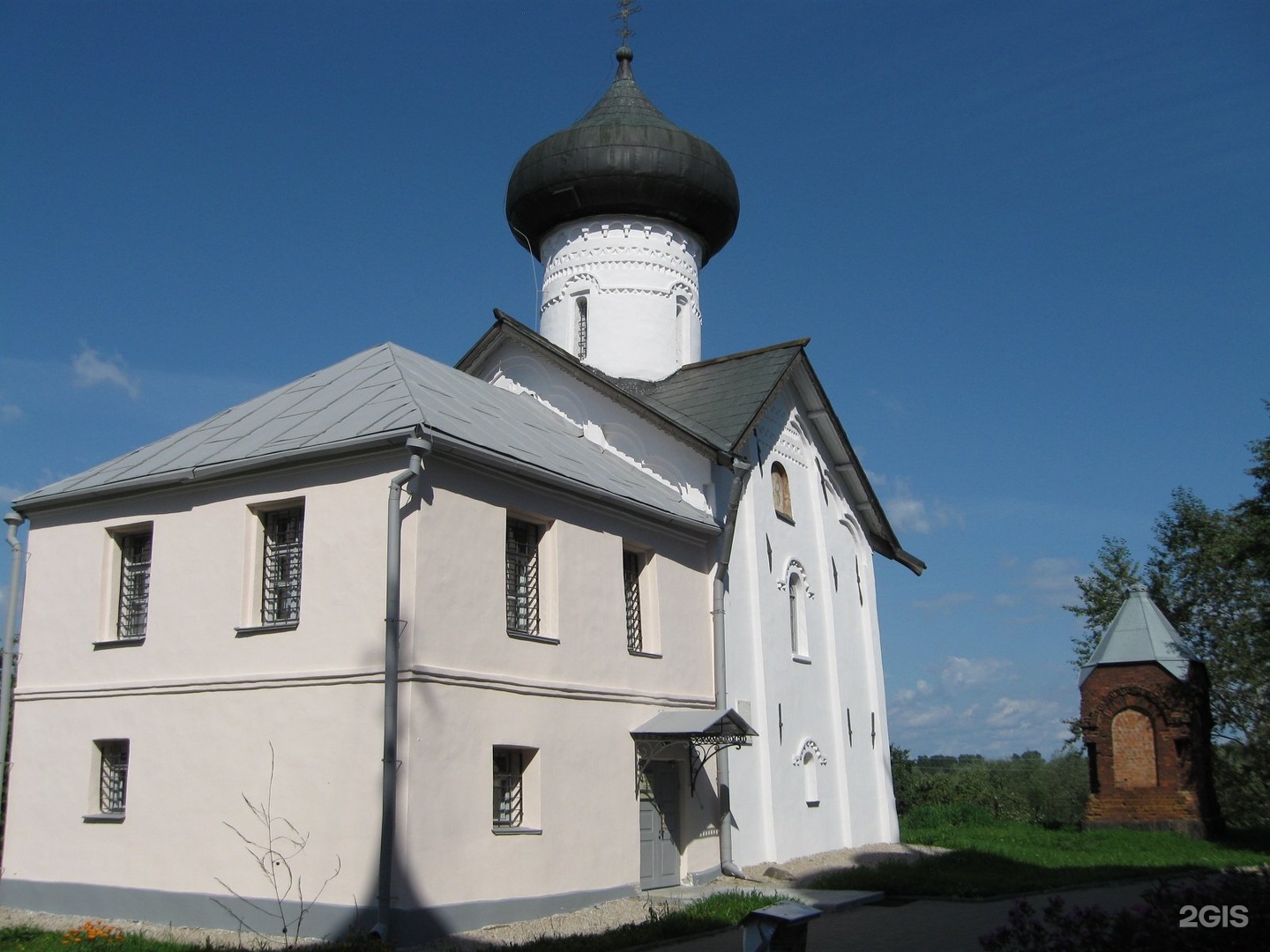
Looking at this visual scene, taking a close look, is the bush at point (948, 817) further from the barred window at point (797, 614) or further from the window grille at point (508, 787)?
the window grille at point (508, 787)

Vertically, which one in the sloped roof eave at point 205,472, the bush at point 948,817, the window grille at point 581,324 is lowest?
the bush at point 948,817

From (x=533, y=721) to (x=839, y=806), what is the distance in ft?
23.9

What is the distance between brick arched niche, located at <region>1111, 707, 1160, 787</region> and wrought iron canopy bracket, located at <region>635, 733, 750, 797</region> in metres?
8.91

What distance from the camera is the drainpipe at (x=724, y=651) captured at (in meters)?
14.2

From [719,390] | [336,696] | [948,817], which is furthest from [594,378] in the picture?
[948,817]

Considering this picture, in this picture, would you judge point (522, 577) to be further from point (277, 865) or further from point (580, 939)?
A: point (580, 939)

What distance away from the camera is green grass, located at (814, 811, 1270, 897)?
12.6 meters

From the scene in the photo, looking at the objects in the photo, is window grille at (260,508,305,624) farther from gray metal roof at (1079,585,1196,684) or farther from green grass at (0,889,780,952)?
gray metal roof at (1079,585,1196,684)

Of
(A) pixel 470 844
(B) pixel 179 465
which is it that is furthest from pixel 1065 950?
(B) pixel 179 465

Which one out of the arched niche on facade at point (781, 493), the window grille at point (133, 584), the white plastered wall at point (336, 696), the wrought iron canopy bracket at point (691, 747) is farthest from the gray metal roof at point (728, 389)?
the window grille at point (133, 584)

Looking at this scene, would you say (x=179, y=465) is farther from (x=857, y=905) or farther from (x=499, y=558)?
(x=857, y=905)

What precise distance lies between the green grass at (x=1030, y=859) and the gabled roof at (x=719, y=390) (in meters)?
5.26

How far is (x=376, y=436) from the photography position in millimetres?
10500

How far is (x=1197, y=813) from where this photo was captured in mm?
19266
